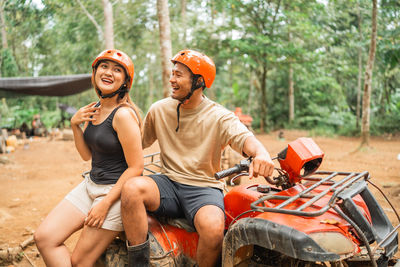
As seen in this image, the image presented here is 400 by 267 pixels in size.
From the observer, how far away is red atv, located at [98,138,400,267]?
5.24ft

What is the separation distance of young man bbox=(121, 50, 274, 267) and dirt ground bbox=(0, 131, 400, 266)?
65.1 inches

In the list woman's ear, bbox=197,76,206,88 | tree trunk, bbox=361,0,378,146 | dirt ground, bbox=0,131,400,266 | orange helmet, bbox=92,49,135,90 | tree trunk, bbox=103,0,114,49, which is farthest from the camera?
tree trunk, bbox=103,0,114,49

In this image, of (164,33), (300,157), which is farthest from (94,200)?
(164,33)

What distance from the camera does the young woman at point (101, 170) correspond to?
2104 millimetres

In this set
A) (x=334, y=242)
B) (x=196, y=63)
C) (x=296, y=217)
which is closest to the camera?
(x=334, y=242)

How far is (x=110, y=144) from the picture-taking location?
7.37 ft

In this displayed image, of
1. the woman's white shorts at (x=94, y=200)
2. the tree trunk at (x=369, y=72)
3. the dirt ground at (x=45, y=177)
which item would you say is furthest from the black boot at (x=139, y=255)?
the tree trunk at (x=369, y=72)

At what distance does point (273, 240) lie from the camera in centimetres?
162

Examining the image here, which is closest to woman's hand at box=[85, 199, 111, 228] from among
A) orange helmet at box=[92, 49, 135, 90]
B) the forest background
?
orange helmet at box=[92, 49, 135, 90]

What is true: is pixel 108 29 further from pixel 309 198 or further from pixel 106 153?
pixel 309 198

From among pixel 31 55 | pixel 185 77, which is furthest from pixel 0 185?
pixel 31 55

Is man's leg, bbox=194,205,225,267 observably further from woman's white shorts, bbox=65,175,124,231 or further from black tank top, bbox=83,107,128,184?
black tank top, bbox=83,107,128,184

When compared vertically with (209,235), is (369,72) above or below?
above

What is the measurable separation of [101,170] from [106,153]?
0.44 ft
